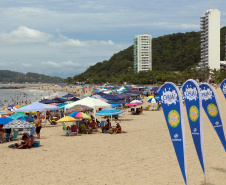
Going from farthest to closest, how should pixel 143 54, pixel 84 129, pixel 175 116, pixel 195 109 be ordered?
pixel 143 54, pixel 84 129, pixel 195 109, pixel 175 116

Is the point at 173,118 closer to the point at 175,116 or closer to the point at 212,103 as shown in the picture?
the point at 175,116

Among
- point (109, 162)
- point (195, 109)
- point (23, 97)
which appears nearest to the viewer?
point (195, 109)

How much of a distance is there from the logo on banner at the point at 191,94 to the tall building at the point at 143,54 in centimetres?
15208

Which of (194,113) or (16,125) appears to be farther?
(16,125)

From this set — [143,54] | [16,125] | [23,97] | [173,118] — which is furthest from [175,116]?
[143,54]

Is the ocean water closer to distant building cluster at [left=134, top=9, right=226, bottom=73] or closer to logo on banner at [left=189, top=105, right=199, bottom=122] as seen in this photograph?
logo on banner at [left=189, top=105, right=199, bottom=122]

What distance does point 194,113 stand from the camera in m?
7.05

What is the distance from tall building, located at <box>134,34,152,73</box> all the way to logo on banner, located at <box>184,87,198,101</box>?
15208cm

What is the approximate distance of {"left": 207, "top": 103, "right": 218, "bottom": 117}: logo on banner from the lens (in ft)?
25.9

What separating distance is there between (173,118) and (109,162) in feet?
→ 14.3

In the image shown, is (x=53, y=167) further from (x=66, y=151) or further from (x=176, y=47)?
(x=176, y=47)

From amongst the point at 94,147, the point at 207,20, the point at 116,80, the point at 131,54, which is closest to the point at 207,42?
the point at 207,20

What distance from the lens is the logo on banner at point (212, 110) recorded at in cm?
789

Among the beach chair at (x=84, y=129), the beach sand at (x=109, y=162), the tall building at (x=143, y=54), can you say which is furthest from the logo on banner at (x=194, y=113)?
the tall building at (x=143, y=54)
